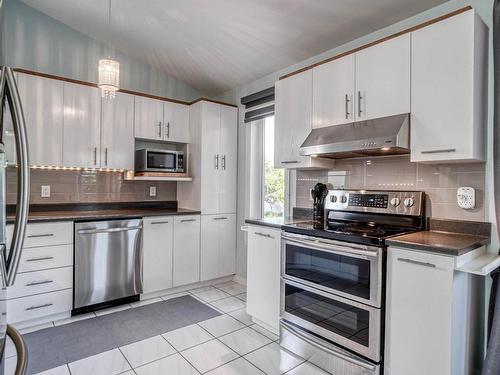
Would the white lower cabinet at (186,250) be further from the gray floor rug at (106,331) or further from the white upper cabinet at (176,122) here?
the white upper cabinet at (176,122)

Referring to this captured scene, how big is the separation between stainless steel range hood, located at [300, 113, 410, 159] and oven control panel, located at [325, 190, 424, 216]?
311mm

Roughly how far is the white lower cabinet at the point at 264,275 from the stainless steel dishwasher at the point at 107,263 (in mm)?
1272

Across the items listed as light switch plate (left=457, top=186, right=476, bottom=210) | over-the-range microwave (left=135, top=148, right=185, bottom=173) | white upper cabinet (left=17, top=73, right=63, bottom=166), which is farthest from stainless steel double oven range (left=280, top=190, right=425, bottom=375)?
white upper cabinet (left=17, top=73, right=63, bottom=166)

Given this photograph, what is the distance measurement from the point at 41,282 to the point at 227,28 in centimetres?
284

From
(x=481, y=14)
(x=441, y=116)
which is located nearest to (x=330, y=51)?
(x=481, y=14)

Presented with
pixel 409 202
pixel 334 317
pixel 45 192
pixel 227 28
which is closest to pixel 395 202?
pixel 409 202

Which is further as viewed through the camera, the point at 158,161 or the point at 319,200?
the point at 158,161

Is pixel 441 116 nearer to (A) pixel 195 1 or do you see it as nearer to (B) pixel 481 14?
(B) pixel 481 14

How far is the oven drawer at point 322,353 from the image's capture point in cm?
184

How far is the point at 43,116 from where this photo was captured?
9.62 feet

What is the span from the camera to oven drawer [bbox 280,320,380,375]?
6.05 ft

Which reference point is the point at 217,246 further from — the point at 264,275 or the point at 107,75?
the point at 107,75

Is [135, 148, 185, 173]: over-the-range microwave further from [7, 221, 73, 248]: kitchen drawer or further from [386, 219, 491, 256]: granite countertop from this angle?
[386, 219, 491, 256]: granite countertop

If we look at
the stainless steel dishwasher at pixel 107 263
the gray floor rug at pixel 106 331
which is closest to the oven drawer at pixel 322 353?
the gray floor rug at pixel 106 331
